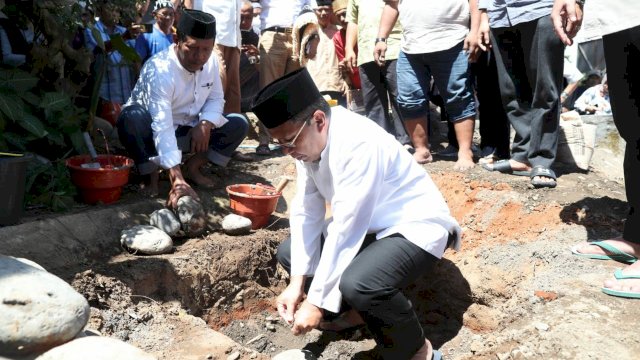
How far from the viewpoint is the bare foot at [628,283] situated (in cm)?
354

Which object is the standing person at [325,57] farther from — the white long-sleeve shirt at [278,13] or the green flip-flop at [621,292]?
the green flip-flop at [621,292]

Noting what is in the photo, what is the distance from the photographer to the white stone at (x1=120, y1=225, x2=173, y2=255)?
14.8ft

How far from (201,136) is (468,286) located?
2428 millimetres

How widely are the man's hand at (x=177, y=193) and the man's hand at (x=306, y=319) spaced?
2028 millimetres

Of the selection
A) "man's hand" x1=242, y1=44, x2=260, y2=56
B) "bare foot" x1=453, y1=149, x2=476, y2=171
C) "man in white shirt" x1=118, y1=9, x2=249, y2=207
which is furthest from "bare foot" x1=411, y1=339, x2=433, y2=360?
"man's hand" x1=242, y1=44, x2=260, y2=56

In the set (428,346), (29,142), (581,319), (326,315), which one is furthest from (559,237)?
(29,142)

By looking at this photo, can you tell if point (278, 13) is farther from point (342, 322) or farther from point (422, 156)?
point (342, 322)

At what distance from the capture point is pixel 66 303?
2906 millimetres

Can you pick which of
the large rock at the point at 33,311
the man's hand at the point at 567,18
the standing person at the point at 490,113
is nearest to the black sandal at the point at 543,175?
the standing person at the point at 490,113

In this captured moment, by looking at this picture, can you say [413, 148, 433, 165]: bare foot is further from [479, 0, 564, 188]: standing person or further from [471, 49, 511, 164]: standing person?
[479, 0, 564, 188]: standing person

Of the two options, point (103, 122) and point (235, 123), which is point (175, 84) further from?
point (103, 122)

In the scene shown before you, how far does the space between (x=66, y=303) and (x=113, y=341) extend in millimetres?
267

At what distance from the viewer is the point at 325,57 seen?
7246 millimetres

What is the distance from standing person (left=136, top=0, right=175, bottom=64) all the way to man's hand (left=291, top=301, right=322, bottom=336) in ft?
13.2
